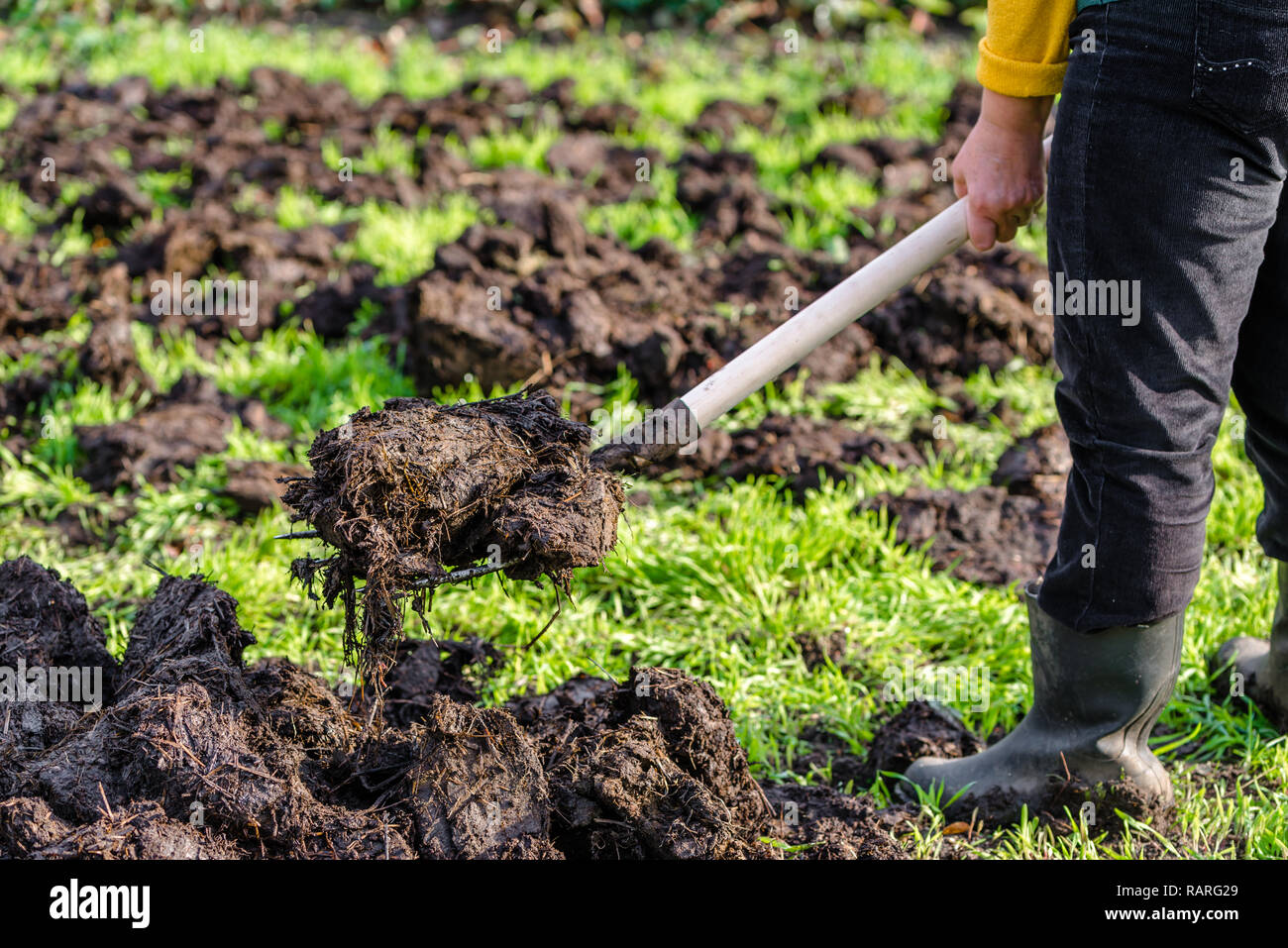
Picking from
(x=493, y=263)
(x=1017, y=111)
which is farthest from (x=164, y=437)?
(x=1017, y=111)

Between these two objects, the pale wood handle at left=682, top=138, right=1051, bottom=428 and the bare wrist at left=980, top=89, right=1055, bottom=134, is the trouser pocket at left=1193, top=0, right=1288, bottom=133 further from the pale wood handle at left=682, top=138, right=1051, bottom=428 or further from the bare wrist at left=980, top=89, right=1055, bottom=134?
the pale wood handle at left=682, top=138, right=1051, bottom=428

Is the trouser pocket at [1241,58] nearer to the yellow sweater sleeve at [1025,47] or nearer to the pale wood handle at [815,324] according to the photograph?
the yellow sweater sleeve at [1025,47]

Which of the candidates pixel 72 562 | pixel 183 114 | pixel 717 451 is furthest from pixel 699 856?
pixel 183 114

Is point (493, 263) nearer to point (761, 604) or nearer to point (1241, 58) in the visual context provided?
point (761, 604)

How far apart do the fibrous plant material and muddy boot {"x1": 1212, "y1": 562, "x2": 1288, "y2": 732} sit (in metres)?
1.60

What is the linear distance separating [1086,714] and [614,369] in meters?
2.28

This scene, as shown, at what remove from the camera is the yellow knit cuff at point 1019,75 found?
2232mm

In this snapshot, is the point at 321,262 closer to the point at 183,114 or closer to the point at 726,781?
the point at 183,114

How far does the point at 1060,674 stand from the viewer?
249 cm

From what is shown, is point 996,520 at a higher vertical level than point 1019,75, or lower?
lower

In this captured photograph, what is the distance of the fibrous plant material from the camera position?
2180 mm

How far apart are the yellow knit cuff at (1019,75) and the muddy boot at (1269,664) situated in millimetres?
1293

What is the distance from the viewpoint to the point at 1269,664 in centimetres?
285

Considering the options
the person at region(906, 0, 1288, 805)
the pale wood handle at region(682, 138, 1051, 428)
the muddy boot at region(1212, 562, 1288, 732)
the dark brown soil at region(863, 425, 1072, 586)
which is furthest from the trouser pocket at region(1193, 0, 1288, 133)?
the dark brown soil at region(863, 425, 1072, 586)
